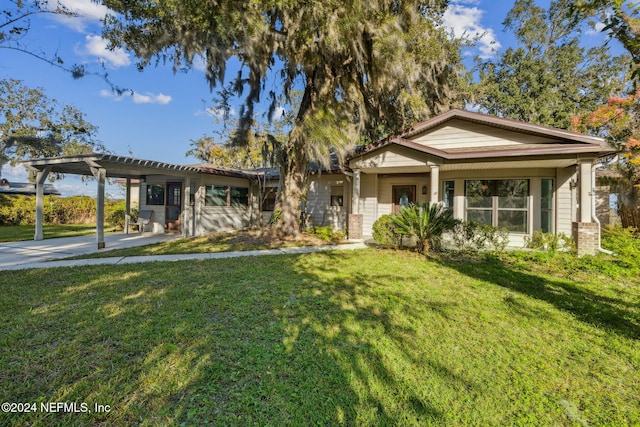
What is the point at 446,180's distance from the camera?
1027 centimetres

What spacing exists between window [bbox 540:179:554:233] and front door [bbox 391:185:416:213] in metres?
4.09

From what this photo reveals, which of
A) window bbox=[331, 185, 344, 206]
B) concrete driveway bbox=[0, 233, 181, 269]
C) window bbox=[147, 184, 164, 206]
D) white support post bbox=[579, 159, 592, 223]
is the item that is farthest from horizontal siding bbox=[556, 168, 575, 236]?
window bbox=[147, 184, 164, 206]

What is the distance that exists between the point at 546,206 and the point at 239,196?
12.0 m

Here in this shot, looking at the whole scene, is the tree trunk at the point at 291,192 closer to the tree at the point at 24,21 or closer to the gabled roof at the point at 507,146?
the gabled roof at the point at 507,146

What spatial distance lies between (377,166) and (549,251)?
5510mm

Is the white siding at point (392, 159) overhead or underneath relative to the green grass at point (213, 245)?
overhead

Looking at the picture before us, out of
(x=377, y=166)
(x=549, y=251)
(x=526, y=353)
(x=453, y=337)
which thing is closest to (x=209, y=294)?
(x=453, y=337)

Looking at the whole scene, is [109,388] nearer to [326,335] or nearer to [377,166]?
[326,335]

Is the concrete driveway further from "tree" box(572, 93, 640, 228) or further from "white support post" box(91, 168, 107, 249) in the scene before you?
"tree" box(572, 93, 640, 228)

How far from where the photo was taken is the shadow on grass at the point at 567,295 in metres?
3.87

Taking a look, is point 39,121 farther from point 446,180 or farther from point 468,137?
point 468,137

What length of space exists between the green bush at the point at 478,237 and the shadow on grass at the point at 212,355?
16.4 feet

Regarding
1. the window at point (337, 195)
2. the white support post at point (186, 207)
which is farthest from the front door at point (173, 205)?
the window at point (337, 195)

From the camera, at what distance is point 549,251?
8078mm
